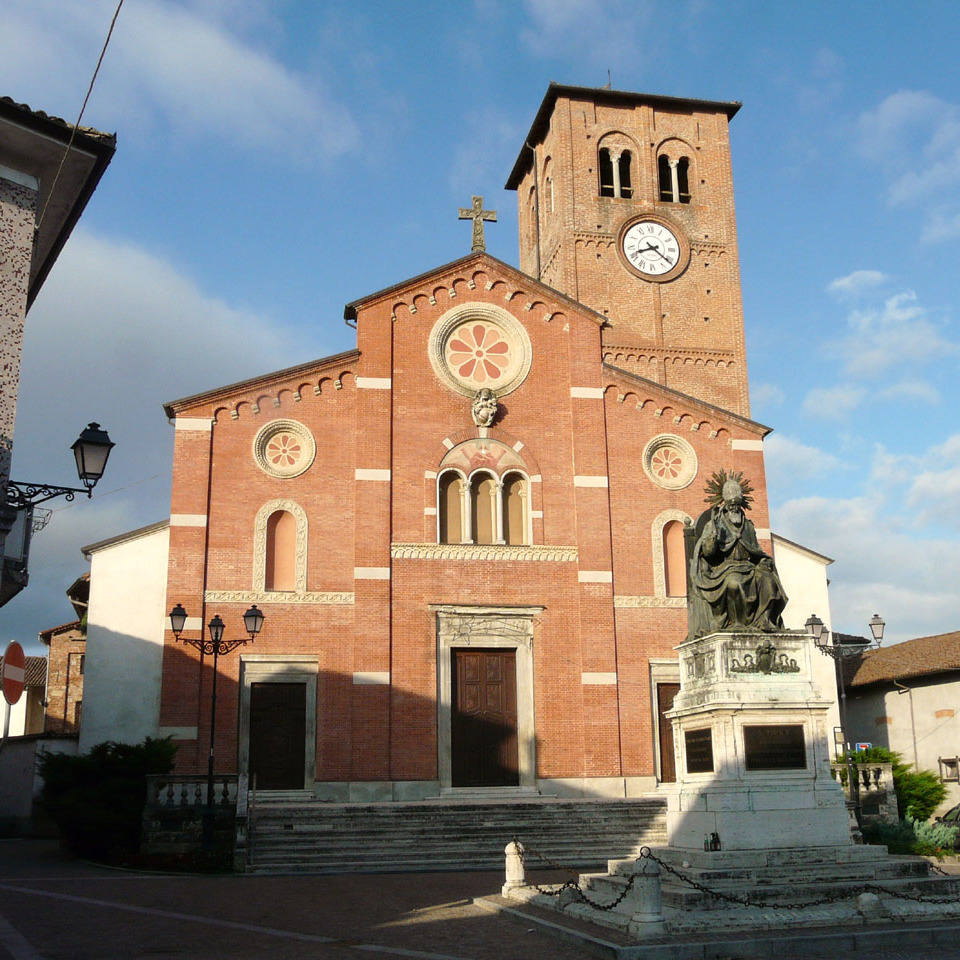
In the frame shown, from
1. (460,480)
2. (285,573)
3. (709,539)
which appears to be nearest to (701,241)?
(460,480)

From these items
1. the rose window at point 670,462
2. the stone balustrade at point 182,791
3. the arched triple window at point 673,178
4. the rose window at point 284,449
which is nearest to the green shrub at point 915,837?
the rose window at point 670,462

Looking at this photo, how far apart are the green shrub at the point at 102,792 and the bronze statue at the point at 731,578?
1227cm

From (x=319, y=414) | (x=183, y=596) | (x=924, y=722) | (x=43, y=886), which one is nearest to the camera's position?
(x=43, y=886)

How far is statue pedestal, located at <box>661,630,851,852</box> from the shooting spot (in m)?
12.1

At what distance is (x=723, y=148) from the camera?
43.1 metres

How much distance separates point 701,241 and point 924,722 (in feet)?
67.8

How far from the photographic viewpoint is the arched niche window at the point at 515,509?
26094 mm

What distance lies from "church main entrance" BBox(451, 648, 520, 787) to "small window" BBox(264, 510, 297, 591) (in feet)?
14.2

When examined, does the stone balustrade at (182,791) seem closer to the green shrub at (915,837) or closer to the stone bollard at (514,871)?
the stone bollard at (514,871)

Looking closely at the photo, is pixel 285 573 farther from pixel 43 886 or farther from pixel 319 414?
pixel 43 886

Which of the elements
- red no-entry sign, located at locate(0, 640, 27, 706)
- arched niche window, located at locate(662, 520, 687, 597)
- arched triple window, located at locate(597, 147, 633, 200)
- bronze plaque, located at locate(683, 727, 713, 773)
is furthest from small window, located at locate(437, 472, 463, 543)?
arched triple window, located at locate(597, 147, 633, 200)

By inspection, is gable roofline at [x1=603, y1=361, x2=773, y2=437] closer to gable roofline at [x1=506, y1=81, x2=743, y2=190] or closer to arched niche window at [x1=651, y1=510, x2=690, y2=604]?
arched niche window at [x1=651, y1=510, x2=690, y2=604]

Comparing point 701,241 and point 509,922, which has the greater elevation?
point 701,241

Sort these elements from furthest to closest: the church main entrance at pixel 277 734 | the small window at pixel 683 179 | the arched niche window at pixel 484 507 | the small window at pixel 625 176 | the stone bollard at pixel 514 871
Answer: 1. the small window at pixel 683 179
2. the small window at pixel 625 176
3. the arched niche window at pixel 484 507
4. the church main entrance at pixel 277 734
5. the stone bollard at pixel 514 871
